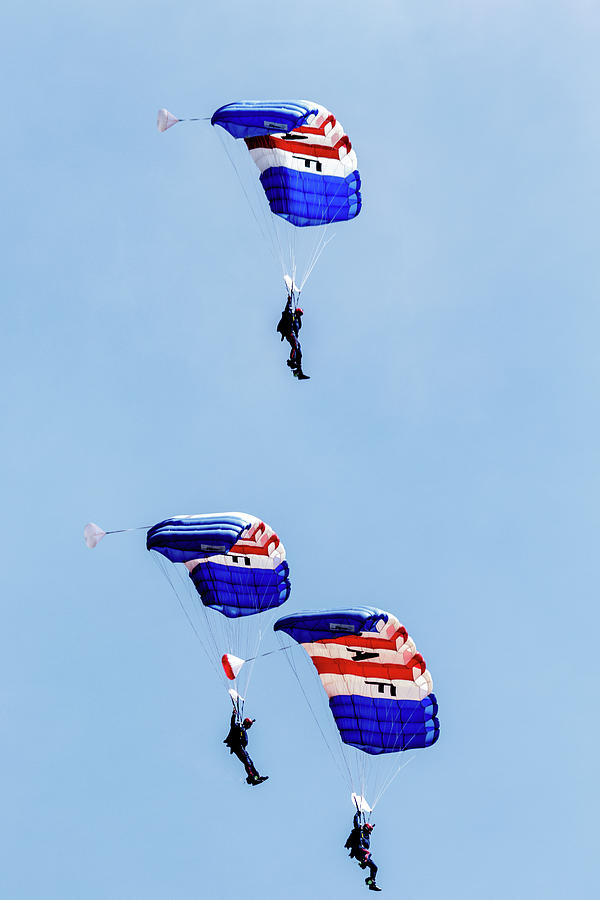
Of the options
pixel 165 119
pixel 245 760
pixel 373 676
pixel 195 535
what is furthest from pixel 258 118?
pixel 245 760

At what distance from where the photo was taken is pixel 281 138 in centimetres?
3922

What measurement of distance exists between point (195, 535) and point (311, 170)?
25.1 feet

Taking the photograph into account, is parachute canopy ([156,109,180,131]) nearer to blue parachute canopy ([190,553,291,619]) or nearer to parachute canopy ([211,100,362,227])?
parachute canopy ([211,100,362,227])

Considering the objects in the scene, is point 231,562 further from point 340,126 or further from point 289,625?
point 340,126

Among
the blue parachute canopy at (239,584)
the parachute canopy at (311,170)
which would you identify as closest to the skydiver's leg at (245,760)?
the blue parachute canopy at (239,584)

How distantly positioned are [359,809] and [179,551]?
5.89 metres

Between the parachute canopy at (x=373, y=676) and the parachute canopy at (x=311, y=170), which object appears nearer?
the parachute canopy at (x=373, y=676)

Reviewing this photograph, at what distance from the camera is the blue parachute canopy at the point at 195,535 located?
123ft

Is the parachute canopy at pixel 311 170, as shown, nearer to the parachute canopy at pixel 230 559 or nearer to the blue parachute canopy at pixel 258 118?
the blue parachute canopy at pixel 258 118

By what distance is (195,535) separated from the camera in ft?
123

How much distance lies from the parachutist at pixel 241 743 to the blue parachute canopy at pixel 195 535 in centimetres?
317

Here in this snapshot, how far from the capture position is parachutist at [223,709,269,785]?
124 feet

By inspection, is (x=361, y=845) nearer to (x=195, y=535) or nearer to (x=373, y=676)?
(x=373, y=676)

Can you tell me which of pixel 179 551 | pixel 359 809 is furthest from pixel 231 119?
pixel 359 809
